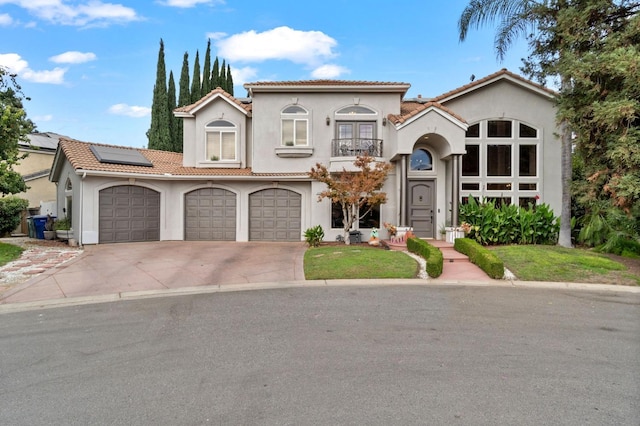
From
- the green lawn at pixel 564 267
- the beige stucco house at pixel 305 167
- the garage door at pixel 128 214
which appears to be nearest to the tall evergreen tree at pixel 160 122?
the beige stucco house at pixel 305 167

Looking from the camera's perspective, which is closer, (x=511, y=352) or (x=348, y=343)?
(x=511, y=352)

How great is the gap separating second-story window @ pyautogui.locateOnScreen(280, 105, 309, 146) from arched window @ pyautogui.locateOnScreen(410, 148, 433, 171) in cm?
467

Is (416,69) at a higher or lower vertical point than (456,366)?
higher

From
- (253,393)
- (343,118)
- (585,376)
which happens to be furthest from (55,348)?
(343,118)

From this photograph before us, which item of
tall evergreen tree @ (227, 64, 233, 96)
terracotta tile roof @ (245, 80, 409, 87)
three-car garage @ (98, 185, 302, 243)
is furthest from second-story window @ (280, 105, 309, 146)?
tall evergreen tree @ (227, 64, 233, 96)

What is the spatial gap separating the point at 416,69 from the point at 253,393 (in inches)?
705

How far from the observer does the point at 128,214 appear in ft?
52.0

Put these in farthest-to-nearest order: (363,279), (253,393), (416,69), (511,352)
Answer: (416,69) → (363,279) → (511,352) → (253,393)

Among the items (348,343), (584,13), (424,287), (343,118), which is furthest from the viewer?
(343,118)

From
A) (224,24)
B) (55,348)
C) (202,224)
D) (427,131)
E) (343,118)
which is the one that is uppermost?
(224,24)

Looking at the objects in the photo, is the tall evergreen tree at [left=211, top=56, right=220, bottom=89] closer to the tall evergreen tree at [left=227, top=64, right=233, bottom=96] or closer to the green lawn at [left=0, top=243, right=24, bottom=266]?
the tall evergreen tree at [left=227, top=64, right=233, bottom=96]

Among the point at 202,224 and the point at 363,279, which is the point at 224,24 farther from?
the point at 363,279

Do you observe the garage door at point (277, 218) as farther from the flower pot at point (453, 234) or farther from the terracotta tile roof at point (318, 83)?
the flower pot at point (453, 234)

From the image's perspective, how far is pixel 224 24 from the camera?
1836cm
